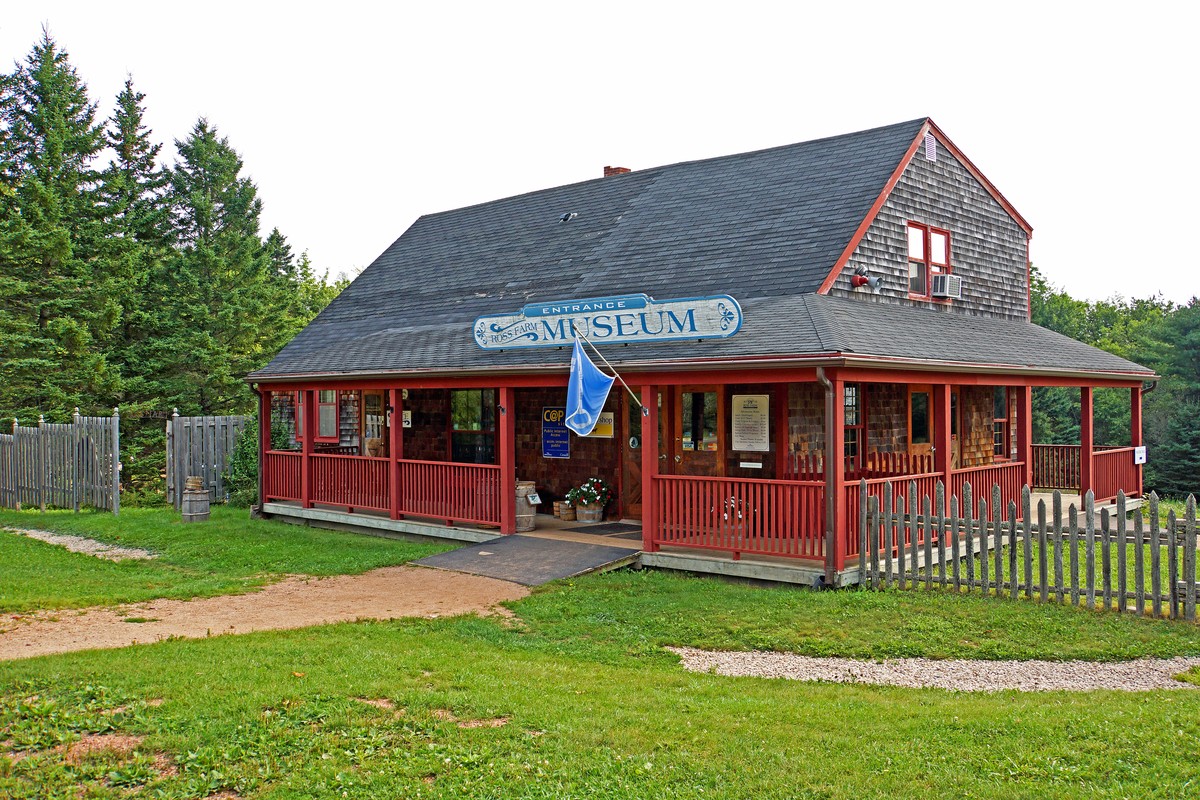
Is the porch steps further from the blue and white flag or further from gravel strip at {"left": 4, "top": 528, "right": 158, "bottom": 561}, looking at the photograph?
gravel strip at {"left": 4, "top": 528, "right": 158, "bottom": 561}

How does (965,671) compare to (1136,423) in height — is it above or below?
below

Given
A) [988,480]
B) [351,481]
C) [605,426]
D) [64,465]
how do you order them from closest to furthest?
[988,480] < [605,426] < [351,481] < [64,465]

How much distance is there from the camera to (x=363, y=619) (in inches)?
409

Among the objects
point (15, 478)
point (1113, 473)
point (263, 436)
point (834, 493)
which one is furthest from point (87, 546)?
point (1113, 473)

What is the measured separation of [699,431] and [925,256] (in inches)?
207

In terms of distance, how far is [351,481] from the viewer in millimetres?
18438

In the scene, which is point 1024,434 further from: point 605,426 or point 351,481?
point 351,481

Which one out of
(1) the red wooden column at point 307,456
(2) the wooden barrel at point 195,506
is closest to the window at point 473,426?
(1) the red wooden column at point 307,456

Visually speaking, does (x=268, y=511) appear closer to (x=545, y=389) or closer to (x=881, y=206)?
(x=545, y=389)

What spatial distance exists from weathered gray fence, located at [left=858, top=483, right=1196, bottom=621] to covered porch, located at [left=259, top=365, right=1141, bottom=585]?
355 millimetres

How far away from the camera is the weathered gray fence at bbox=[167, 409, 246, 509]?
873 inches

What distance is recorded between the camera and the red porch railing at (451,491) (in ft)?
52.5

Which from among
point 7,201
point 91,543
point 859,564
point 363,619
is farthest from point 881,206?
point 7,201

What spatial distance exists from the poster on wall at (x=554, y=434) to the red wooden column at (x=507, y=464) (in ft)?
7.45
